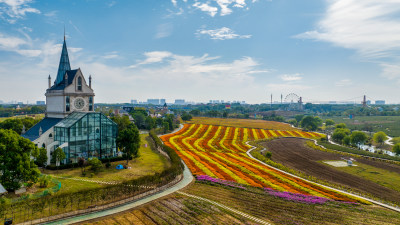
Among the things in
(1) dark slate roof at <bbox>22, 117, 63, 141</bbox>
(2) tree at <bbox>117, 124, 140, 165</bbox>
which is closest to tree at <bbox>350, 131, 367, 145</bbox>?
(2) tree at <bbox>117, 124, 140, 165</bbox>

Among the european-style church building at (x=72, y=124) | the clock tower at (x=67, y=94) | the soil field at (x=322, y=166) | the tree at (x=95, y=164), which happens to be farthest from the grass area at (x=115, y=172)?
the soil field at (x=322, y=166)

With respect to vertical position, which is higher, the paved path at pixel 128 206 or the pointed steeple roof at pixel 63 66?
the pointed steeple roof at pixel 63 66

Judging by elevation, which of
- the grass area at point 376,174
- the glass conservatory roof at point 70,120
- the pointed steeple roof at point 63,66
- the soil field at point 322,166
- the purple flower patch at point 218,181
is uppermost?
the pointed steeple roof at point 63,66

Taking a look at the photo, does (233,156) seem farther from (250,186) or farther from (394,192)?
(394,192)

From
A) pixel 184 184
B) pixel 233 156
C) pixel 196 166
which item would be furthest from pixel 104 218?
pixel 233 156

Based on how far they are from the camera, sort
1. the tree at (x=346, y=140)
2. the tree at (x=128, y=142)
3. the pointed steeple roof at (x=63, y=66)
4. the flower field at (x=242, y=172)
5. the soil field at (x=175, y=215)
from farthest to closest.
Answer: the tree at (x=346, y=140)
the pointed steeple roof at (x=63, y=66)
the tree at (x=128, y=142)
the flower field at (x=242, y=172)
the soil field at (x=175, y=215)

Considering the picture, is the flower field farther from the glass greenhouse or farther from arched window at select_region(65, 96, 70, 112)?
arched window at select_region(65, 96, 70, 112)

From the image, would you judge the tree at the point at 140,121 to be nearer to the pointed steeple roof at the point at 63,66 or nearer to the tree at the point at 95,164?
the pointed steeple roof at the point at 63,66
